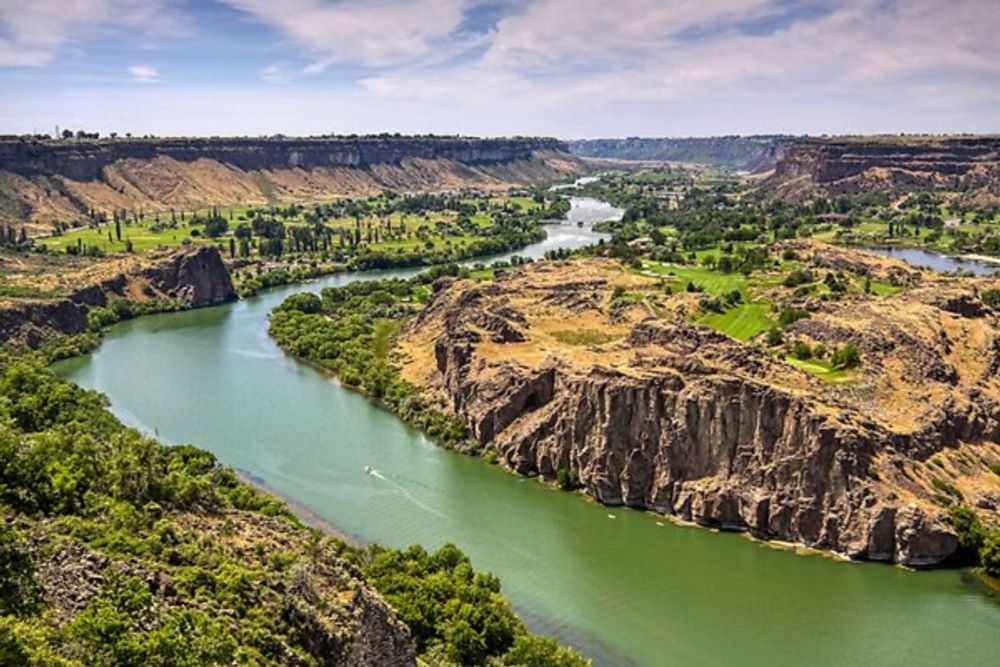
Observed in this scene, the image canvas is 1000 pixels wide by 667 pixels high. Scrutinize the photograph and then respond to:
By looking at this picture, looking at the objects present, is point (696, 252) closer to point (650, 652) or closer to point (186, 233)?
point (650, 652)

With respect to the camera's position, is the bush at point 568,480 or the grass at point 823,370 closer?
the bush at point 568,480

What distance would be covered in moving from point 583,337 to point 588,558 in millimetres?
24377

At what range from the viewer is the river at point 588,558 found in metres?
38.2

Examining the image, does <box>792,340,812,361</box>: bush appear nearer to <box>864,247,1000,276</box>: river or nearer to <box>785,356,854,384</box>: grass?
<box>785,356,854,384</box>: grass

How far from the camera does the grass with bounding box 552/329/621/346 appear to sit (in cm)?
6569

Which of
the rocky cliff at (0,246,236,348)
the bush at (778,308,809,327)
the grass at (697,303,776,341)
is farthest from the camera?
the rocky cliff at (0,246,236,348)

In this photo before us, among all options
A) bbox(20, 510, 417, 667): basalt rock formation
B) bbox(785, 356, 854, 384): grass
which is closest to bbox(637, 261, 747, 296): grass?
bbox(785, 356, 854, 384): grass

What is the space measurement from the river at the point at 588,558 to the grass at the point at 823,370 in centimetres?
1305

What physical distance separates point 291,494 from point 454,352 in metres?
17.6

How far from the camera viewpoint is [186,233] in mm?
157625

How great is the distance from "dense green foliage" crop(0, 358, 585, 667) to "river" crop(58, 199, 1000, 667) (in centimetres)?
609

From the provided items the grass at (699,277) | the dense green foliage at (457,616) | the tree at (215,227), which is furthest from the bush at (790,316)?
the tree at (215,227)

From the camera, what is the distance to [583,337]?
66.9 m

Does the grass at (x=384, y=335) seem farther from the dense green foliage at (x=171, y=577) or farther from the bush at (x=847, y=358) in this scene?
the dense green foliage at (x=171, y=577)
